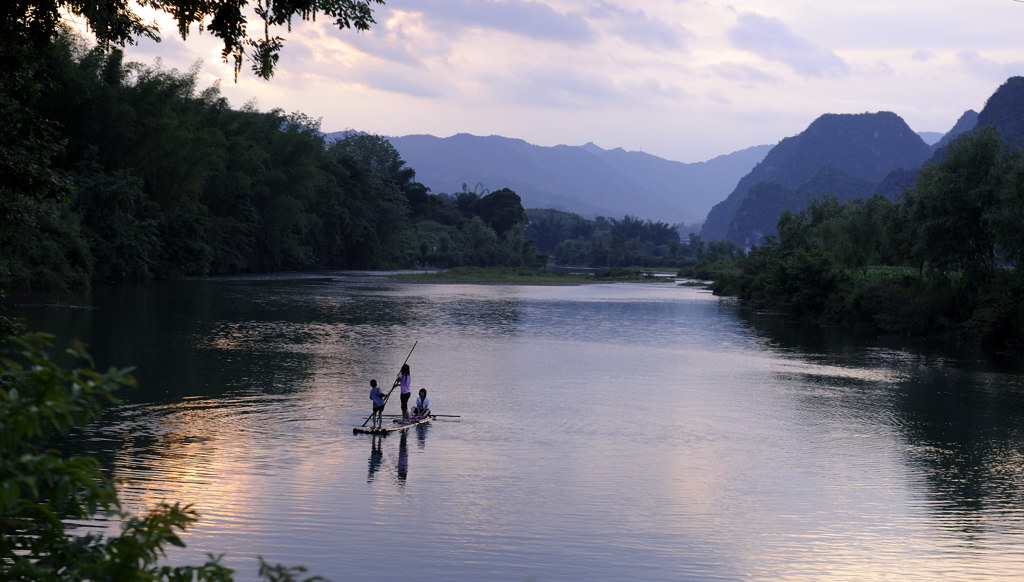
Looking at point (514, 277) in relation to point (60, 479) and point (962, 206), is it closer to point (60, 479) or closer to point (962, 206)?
point (962, 206)

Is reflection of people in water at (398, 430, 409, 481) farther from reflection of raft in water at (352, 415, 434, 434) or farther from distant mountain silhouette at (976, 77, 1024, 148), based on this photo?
distant mountain silhouette at (976, 77, 1024, 148)

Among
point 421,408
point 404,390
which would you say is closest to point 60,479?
point 421,408

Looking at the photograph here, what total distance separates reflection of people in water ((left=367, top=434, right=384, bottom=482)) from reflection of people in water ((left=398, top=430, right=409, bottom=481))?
0.39 meters

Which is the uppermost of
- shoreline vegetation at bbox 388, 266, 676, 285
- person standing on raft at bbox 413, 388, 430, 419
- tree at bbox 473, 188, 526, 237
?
tree at bbox 473, 188, 526, 237

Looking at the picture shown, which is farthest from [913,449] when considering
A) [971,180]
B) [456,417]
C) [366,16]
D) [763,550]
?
[971,180]

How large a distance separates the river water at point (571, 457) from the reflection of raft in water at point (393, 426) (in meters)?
0.31

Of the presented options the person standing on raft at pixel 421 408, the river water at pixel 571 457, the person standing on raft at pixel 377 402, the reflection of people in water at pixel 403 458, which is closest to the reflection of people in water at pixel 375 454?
the river water at pixel 571 457

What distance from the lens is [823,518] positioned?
16094 millimetres

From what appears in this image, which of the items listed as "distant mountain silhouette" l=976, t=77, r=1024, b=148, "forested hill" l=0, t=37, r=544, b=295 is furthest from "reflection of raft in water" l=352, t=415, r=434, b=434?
"distant mountain silhouette" l=976, t=77, r=1024, b=148

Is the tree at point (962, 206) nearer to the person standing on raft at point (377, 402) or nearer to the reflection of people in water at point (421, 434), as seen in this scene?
the reflection of people in water at point (421, 434)

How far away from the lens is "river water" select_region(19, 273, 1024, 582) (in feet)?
45.2

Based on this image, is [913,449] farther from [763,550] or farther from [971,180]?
[971,180]

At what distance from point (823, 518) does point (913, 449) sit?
7.07 m

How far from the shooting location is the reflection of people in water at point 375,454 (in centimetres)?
1820
